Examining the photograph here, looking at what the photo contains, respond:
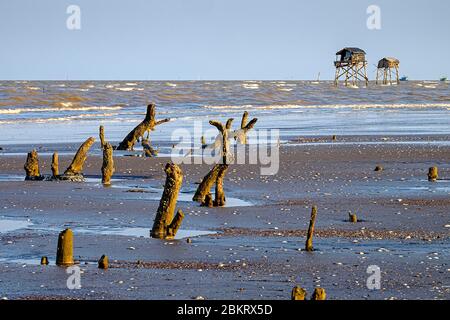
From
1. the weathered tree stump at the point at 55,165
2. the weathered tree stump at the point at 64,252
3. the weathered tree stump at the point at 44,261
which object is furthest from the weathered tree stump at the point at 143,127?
the weathered tree stump at the point at 64,252

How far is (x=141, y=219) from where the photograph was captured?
16.2 meters

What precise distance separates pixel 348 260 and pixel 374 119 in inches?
1499

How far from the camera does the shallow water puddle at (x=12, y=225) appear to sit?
595 inches

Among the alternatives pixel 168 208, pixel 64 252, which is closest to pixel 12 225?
pixel 168 208

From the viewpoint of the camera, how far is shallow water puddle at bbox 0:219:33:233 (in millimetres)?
15125

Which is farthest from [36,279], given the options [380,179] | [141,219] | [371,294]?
[380,179]

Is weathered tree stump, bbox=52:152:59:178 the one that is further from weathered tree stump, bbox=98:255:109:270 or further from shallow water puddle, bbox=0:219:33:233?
weathered tree stump, bbox=98:255:109:270

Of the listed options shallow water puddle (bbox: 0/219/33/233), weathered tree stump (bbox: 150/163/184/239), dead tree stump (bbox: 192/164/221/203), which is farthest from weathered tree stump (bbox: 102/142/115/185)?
weathered tree stump (bbox: 150/163/184/239)

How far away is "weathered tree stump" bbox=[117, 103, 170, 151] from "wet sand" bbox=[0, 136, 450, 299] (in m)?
4.02

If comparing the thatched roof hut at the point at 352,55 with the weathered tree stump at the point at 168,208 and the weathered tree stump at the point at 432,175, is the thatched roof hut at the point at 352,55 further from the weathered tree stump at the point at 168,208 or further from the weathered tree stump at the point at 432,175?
the weathered tree stump at the point at 168,208

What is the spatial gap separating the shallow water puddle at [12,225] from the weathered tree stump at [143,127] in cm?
1246

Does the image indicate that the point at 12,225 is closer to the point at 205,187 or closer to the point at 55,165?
the point at 205,187

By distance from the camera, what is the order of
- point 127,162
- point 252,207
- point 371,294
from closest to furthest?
point 371,294
point 252,207
point 127,162
